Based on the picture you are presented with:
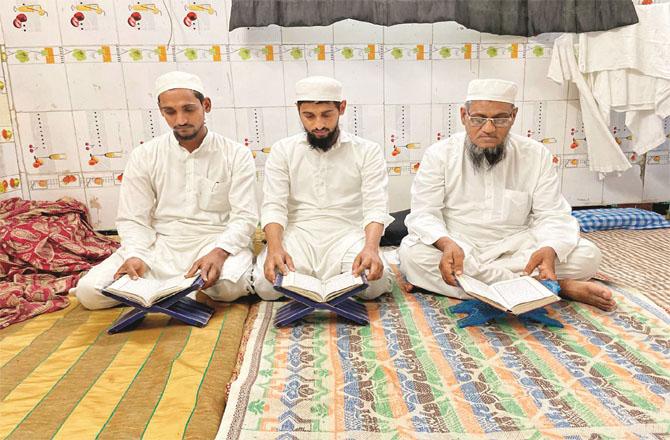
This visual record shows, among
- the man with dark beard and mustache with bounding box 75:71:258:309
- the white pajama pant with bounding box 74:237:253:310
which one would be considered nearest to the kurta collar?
the man with dark beard and mustache with bounding box 75:71:258:309

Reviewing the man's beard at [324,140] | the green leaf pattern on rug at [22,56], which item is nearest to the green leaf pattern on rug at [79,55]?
the green leaf pattern on rug at [22,56]

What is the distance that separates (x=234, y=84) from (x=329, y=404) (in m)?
2.89

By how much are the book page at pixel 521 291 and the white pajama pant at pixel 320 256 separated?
613mm

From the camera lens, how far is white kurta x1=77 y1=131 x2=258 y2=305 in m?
2.70

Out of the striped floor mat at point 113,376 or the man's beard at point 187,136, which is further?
the man's beard at point 187,136

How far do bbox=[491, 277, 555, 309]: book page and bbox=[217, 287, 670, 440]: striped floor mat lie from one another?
0.54 ft

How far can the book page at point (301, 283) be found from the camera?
214 cm

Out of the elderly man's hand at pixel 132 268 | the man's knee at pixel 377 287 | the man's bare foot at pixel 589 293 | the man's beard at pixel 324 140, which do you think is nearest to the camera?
the man's bare foot at pixel 589 293

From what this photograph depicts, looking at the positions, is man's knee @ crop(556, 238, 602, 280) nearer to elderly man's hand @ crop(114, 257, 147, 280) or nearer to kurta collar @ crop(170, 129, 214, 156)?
kurta collar @ crop(170, 129, 214, 156)

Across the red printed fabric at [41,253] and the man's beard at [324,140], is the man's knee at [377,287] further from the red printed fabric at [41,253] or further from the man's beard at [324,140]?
the red printed fabric at [41,253]

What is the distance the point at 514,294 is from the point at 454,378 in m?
0.52

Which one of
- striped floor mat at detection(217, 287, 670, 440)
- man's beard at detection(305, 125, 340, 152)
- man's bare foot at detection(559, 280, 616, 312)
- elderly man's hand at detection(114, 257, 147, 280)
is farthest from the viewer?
man's beard at detection(305, 125, 340, 152)

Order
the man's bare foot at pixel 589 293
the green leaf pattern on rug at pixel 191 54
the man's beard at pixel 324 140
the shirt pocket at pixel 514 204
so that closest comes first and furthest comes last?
the man's bare foot at pixel 589 293 < the shirt pocket at pixel 514 204 < the man's beard at pixel 324 140 < the green leaf pattern on rug at pixel 191 54

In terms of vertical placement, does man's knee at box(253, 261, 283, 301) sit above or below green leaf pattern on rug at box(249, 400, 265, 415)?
above
